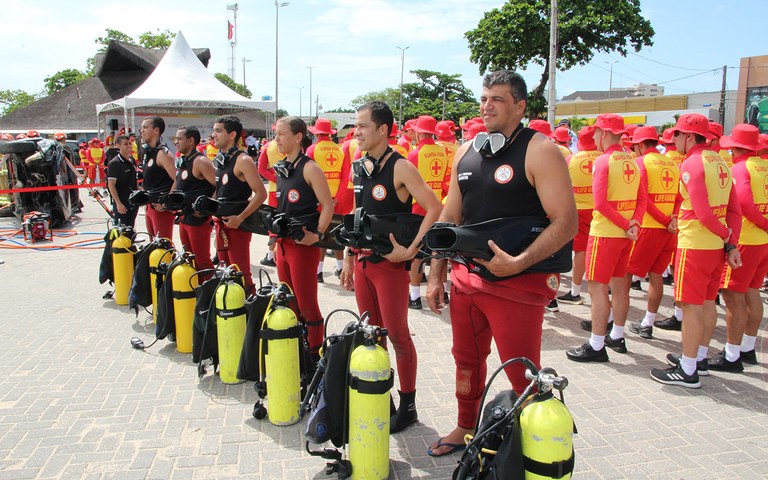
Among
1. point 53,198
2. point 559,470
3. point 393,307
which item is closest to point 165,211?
point 393,307

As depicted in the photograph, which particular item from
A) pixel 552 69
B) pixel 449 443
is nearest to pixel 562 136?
pixel 449 443

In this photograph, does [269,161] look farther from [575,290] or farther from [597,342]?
[597,342]

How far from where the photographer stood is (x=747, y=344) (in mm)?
5145

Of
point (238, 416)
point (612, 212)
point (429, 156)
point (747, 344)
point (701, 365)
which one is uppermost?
point (429, 156)

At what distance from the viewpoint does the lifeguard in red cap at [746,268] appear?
16.2 ft

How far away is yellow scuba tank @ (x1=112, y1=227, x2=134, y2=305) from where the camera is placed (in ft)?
21.6

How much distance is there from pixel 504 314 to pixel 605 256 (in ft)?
9.26

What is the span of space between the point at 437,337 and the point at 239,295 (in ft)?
7.80

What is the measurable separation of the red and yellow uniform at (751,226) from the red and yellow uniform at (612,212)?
877 mm

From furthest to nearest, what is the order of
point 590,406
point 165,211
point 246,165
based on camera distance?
point 165,211 → point 246,165 → point 590,406

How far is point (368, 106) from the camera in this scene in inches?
144

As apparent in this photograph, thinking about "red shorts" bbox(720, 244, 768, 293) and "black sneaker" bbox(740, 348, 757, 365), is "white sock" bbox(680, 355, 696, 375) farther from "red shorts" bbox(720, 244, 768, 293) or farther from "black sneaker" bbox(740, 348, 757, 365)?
"black sneaker" bbox(740, 348, 757, 365)

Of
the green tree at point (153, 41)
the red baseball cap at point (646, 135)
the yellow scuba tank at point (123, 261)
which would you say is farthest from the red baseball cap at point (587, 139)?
the green tree at point (153, 41)

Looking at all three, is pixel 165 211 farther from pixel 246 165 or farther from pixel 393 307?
pixel 393 307
